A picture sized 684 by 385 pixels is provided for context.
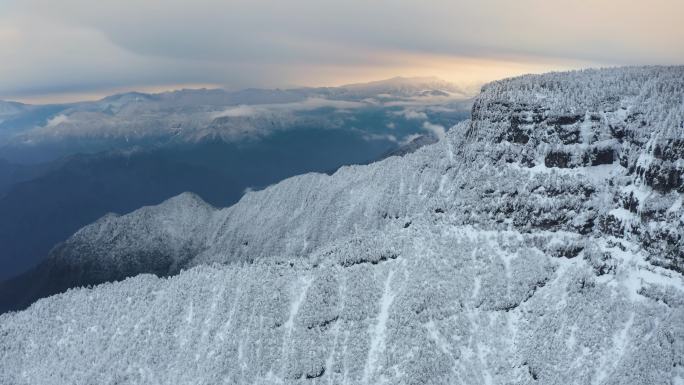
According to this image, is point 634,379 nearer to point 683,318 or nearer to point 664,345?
point 664,345

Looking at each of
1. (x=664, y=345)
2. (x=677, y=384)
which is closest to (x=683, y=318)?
(x=664, y=345)

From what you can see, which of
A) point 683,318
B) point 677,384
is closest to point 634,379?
point 677,384

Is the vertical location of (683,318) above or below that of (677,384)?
above

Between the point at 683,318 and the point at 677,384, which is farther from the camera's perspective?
the point at 683,318

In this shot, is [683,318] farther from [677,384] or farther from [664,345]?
[677,384]

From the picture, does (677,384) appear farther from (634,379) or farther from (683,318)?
(683,318)

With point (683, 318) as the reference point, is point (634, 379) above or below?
below
